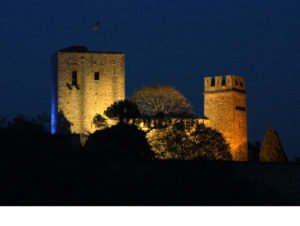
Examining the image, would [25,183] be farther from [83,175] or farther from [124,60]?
[124,60]

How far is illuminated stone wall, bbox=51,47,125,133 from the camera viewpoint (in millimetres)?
33062

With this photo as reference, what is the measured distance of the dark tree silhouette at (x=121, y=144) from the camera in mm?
24453

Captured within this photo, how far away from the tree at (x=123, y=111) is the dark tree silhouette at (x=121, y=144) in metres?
2.48

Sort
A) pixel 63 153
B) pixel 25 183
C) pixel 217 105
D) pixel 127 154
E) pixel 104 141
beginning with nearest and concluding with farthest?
1. pixel 25 183
2. pixel 63 153
3. pixel 127 154
4. pixel 104 141
5. pixel 217 105

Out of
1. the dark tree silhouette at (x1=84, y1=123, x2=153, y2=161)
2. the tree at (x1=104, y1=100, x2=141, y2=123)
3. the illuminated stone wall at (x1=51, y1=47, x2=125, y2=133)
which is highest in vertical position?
the illuminated stone wall at (x1=51, y1=47, x2=125, y2=133)

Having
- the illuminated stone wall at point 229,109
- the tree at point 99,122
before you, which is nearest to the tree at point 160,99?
the illuminated stone wall at point 229,109

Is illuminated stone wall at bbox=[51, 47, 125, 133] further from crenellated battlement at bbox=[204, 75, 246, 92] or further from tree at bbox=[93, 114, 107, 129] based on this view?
crenellated battlement at bbox=[204, 75, 246, 92]

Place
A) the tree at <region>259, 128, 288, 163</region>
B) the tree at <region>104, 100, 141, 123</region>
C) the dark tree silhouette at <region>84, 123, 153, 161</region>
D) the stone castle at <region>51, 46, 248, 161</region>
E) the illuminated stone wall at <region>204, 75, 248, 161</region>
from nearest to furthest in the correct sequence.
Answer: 1. the dark tree silhouette at <region>84, 123, 153, 161</region>
2. the tree at <region>104, 100, 141, 123</region>
3. the stone castle at <region>51, 46, 248, 161</region>
4. the tree at <region>259, 128, 288, 163</region>
5. the illuminated stone wall at <region>204, 75, 248, 161</region>

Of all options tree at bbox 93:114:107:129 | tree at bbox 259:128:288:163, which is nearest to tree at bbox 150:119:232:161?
tree at bbox 93:114:107:129

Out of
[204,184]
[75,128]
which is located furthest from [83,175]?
[75,128]

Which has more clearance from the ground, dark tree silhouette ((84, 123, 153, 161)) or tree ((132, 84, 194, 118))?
tree ((132, 84, 194, 118))

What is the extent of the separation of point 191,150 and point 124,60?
7.62m

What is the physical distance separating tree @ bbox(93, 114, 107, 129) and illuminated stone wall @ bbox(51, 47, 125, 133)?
76cm

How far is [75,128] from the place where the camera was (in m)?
32.8
